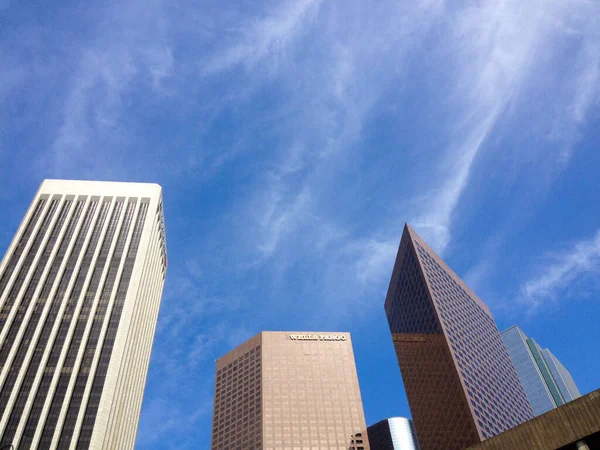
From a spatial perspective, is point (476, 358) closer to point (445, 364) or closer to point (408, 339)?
point (445, 364)

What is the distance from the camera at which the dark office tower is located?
14288 cm

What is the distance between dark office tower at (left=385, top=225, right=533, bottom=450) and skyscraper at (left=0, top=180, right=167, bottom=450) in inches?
3625

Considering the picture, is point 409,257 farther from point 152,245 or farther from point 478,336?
point 152,245

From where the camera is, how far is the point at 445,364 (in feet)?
500

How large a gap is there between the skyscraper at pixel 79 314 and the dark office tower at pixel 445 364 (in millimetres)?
92084

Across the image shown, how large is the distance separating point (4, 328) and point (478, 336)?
512ft

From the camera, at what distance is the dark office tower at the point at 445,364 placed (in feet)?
469

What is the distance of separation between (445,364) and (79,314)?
108m

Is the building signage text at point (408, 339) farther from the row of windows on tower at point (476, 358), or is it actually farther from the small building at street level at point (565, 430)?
the small building at street level at point (565, 430)

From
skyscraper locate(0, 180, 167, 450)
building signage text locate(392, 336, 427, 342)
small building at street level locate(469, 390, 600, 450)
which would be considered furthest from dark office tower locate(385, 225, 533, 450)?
small building at street level locate(469, 390, 600, 450)

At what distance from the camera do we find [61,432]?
11056cm

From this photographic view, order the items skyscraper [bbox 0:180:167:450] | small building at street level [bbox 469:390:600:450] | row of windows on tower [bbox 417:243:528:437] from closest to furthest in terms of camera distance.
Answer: small building at street level [bbox 469:390:600:450] → skyscraper [bbox 0:180:167:450] → row of windows on tower [bbox 417:243:528:437]

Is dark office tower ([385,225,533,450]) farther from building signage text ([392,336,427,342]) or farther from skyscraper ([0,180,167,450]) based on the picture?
skyscraper ([0,180,167,450])

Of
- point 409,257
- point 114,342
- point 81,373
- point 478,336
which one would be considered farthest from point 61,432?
point 478,336
